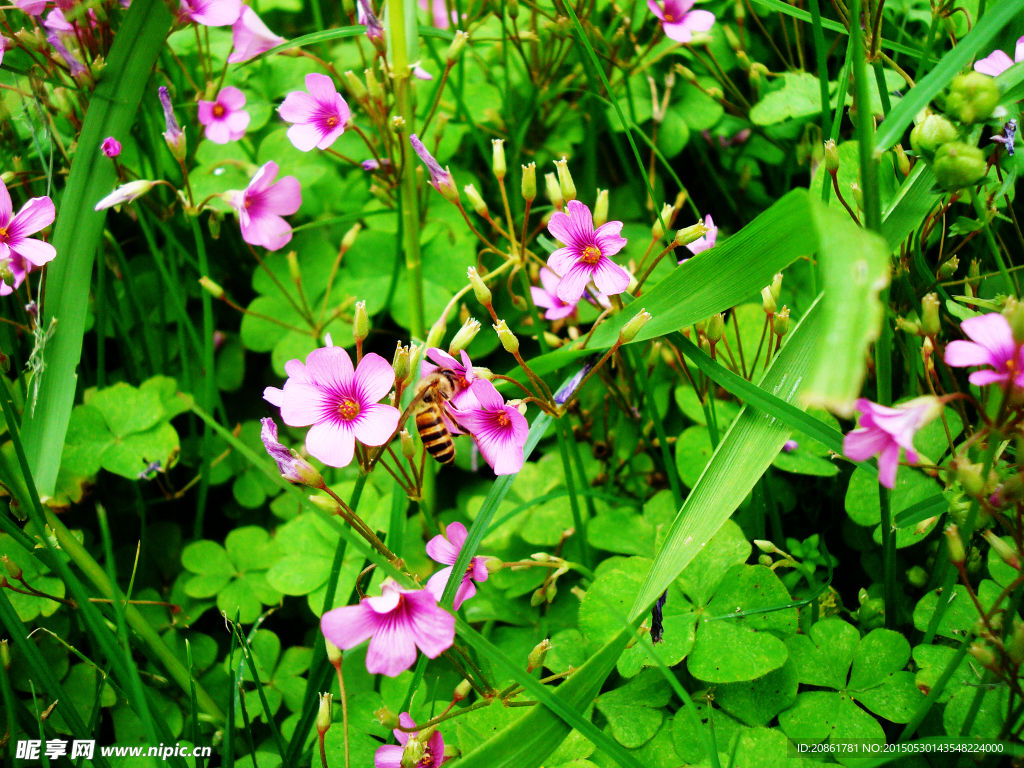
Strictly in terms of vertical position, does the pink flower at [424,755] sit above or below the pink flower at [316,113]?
below

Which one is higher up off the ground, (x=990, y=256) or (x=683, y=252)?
(x=990, y=256)

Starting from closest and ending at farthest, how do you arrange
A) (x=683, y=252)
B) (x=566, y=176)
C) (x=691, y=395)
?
(x=566, y=176), (x=691, y=395), (x=683, y=252)

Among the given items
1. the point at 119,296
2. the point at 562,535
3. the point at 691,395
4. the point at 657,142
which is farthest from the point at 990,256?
the point at 119,296

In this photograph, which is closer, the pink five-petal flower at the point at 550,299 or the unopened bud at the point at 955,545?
the unopened bud at the point at 955,545

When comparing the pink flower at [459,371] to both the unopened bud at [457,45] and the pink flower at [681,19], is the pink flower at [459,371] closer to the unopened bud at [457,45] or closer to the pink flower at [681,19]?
the unopened bud at [457,45]

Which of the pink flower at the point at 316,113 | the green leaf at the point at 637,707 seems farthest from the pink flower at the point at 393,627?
the pink flower at the point at 316,113

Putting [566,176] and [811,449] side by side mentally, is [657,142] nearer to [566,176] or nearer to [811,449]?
[566,176]

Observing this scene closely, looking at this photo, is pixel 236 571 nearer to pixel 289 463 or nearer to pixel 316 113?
pixel 289 463

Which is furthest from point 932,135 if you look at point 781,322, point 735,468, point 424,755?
point 424,755
